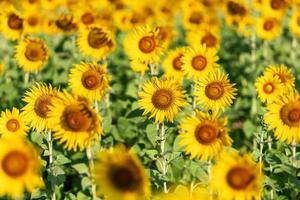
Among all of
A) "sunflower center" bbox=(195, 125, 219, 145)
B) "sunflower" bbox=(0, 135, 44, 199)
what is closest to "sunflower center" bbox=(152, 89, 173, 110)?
"sunflower center" bbox=(195, 125, 219, 145)

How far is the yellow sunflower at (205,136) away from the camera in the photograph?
545 centimetres

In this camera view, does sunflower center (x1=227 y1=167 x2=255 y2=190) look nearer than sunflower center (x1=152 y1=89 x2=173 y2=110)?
Yes

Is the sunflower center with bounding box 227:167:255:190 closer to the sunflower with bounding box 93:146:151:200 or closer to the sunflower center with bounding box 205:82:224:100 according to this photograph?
the sunflower with bounding box 93:146:151:200

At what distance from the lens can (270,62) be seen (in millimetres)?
11555

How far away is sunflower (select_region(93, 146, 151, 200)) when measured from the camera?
467 centimetres

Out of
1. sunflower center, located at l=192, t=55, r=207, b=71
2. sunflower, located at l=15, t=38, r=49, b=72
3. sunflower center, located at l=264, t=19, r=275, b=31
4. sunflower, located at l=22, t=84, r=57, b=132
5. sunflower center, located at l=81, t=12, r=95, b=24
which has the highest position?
sunflower center, located at l=264, t=19, r=275, b=31

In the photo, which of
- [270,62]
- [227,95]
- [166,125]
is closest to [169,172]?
[166,125]

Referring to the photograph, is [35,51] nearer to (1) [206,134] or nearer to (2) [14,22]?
(2) [14,22]

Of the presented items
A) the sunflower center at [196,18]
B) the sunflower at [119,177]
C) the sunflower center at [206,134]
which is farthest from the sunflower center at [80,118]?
the sunflower center at [196,18]

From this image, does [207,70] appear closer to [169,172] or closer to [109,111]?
[169,172]

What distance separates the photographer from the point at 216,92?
257 inches

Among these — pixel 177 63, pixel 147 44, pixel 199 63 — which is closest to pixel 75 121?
pixel 199 63

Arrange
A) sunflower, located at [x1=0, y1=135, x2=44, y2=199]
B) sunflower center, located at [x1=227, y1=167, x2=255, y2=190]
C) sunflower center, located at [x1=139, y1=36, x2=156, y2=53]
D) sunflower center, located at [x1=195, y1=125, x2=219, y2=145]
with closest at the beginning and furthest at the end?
sunflower, located at [x1=0, y1=135, x2=44, y2=199]
sunflower center, located at [x1=227, y1=167, x2=255, y2=190]
sunflower center, located at [x1=195, y1=125, x2=219, y2=145]
sunflower center, located at [x1=139, y1=36, x2=156, y2=53]

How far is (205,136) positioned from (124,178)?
3.59ft
